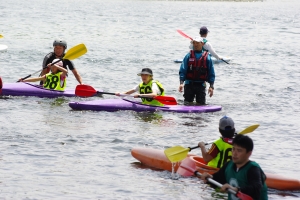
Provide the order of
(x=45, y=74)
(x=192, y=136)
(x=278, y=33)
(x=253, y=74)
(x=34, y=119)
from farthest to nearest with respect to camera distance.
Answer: (x=278, y=33) → (x=253, y=74) → (x=45, y=74) → (x=34, y=119) → (x=192, y=136)

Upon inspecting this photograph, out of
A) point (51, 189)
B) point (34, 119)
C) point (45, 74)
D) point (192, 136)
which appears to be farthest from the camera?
point (45, 74)

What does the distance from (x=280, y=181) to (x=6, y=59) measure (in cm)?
1407

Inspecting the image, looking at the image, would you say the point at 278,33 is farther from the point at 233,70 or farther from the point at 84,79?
the point at 84,79

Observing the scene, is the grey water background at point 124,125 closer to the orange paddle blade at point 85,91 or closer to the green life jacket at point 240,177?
the orange paddle blade at point 85,91

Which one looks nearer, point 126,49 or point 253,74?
point 253,74

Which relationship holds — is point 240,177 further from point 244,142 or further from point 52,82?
point 52,82

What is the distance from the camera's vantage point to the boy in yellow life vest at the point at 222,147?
744cm

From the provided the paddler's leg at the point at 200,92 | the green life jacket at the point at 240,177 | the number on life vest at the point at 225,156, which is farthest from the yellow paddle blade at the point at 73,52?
the green life jacket at the point at 240,177

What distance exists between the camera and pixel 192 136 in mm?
11148

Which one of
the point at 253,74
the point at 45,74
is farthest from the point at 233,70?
the point at 45,74

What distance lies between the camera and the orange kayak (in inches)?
310

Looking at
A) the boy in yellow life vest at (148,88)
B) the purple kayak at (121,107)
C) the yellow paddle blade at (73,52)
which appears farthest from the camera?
the yellow paddle blade at (73,52)

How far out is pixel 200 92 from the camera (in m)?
12.8

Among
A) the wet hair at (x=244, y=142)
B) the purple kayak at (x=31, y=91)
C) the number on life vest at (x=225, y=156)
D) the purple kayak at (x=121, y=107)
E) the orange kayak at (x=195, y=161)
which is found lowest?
the orange kayak at (x=195, y=161)
